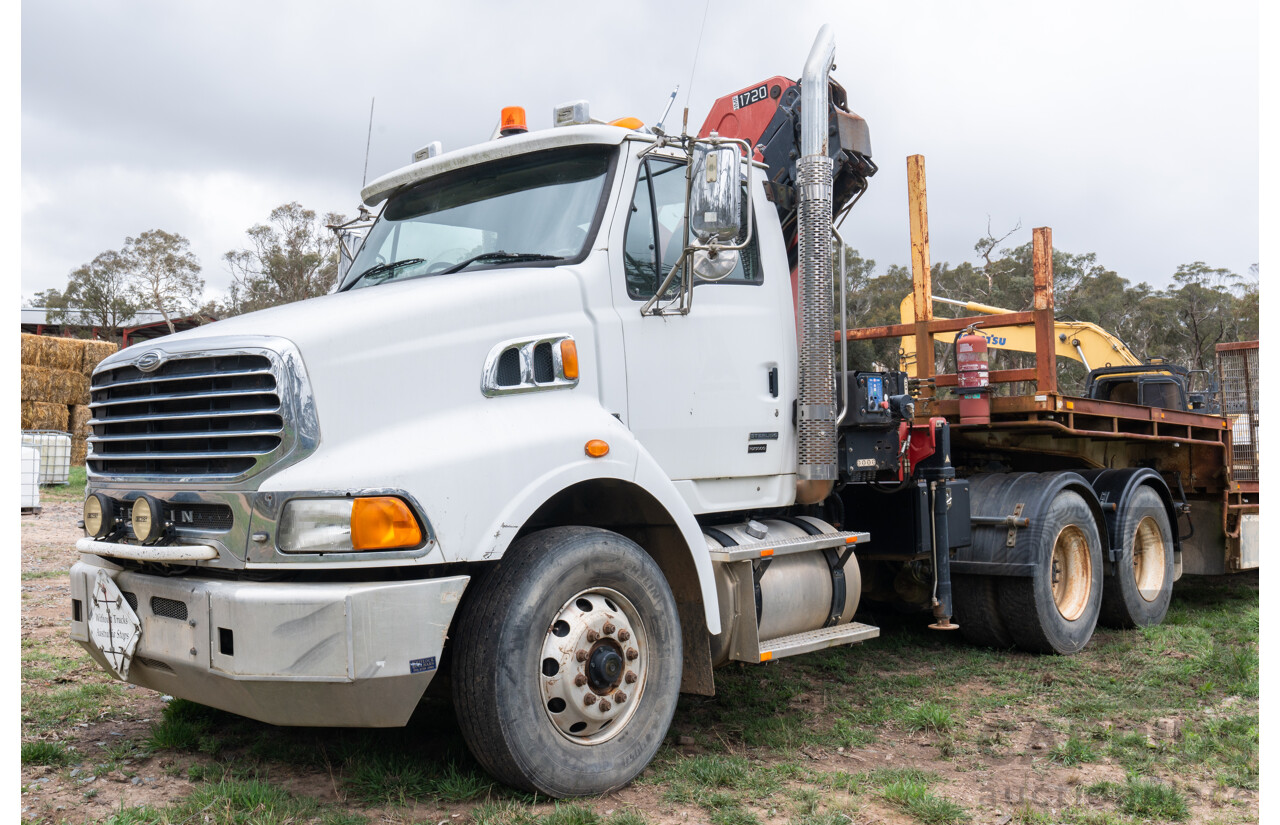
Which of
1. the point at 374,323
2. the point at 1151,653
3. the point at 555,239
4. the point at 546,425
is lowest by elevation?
the point at 1151,653

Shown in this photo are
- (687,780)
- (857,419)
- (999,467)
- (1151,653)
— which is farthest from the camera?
(999,467)

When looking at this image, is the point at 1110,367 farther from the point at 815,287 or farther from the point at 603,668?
the point at 603,668

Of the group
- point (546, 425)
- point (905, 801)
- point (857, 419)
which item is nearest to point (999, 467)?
point (857, 419)

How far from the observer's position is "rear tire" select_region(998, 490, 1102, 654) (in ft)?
22.7

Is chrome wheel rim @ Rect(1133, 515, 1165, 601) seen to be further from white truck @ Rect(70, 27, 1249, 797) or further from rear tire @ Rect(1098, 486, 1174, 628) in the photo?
white truck @ Rect(70, 27, 1249, 797)

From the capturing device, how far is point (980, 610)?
7125 millimetres

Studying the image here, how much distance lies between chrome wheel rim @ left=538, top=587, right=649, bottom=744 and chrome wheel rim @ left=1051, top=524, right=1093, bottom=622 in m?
4.29

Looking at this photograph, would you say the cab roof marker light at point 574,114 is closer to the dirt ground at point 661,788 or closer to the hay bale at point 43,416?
the dirt ground at point 661,788

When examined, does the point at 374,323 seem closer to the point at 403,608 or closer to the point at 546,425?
the point at 546,425

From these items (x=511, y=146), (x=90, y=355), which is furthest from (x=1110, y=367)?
(x=90, y=355)

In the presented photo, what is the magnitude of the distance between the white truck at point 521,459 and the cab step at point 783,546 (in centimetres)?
2

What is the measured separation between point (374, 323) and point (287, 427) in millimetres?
551

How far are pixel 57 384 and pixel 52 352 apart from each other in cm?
92

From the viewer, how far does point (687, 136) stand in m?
4.59
